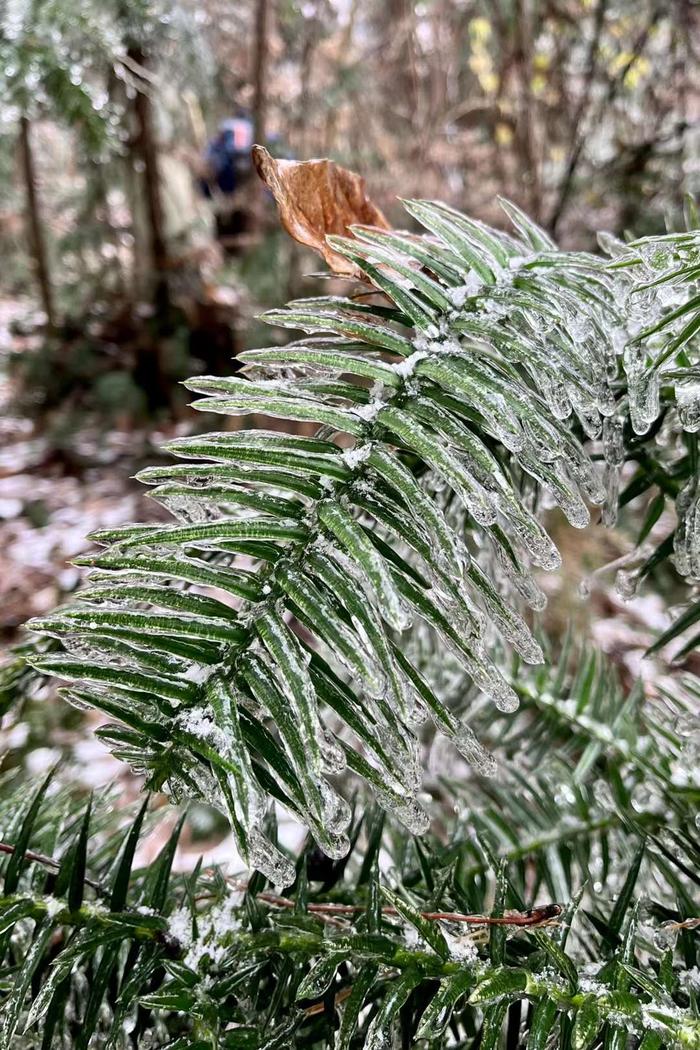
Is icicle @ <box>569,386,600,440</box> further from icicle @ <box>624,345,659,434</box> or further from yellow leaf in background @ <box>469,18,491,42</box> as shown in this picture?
yellow leaf in background @ <box>469,18,491,42</box>

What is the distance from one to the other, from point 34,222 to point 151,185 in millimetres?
504

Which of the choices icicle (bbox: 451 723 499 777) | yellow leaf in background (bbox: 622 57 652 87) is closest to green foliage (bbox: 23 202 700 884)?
icicle (bbox: 451 723 499 777)

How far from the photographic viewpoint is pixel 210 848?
1.49m

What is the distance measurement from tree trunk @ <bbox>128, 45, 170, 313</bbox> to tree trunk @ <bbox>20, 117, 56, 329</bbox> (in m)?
0.41

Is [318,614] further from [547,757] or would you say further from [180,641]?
[547,757]

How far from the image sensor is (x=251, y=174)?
13.8 ft

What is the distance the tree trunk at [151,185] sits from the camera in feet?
9.25

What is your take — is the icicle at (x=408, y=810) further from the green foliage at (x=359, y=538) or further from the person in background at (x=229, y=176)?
the person in background at (x=229, y=176)

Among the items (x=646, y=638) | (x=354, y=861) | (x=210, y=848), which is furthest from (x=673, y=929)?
(x=646, y=638)

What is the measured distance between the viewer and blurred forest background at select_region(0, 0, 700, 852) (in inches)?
97.7

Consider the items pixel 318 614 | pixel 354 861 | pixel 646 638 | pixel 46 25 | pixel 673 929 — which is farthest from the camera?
pixel 646 638

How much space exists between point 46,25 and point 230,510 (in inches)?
42.4

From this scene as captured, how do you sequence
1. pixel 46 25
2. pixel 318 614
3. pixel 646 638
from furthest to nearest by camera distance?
pixel 646 638 → pixel 46 25 → pixel 318 614

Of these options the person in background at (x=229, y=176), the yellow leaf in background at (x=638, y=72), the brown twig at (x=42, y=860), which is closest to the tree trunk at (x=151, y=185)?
the person in background at (x=229, y=176)
